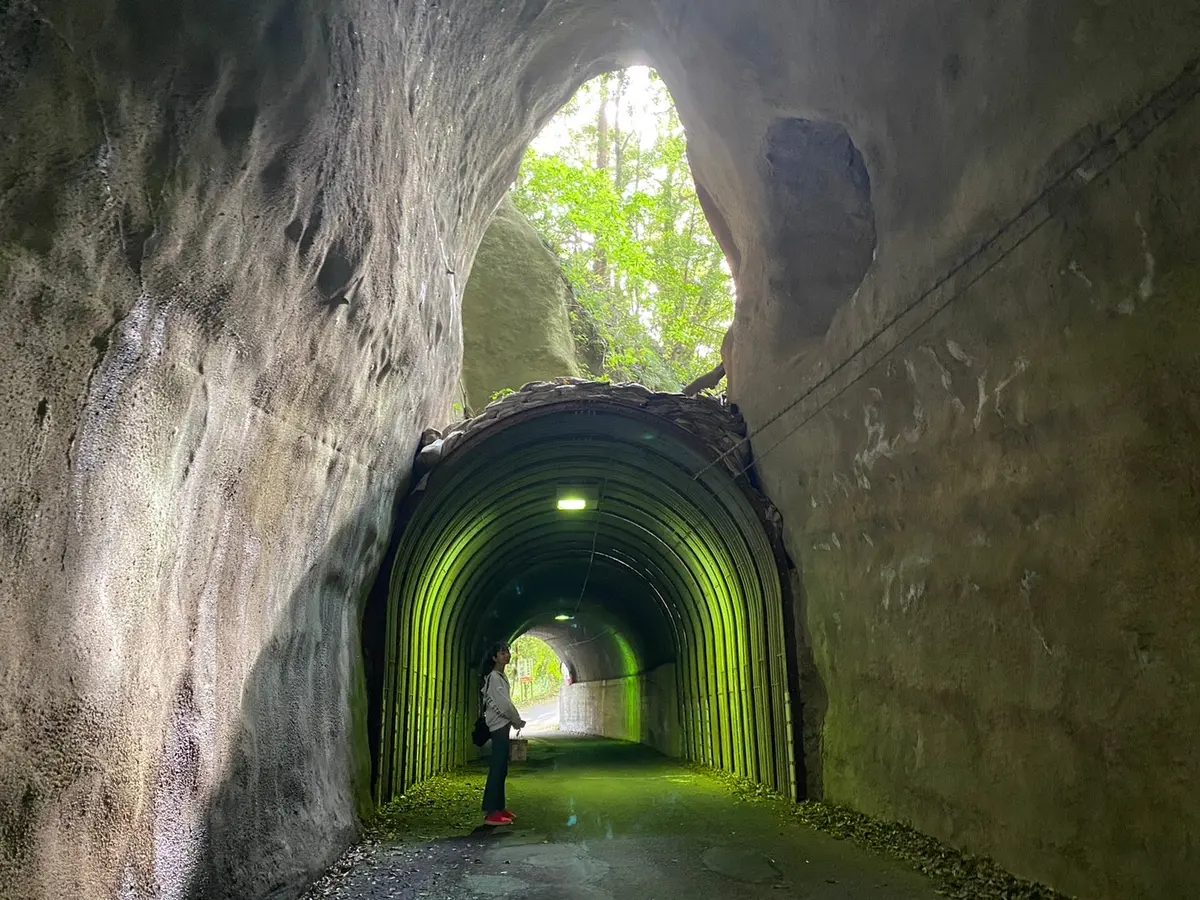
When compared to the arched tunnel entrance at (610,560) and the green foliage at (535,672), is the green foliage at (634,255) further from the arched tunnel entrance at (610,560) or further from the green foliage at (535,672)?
the green foliage at (535,672)

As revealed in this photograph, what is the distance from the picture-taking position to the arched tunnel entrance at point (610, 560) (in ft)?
27.6

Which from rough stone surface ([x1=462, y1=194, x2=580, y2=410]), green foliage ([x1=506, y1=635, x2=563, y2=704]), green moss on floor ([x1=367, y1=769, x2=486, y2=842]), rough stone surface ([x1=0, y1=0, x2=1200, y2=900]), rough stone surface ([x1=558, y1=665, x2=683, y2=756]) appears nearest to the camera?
rough stone surface ([x1=0, y1=0, x2=1200, y2=900])

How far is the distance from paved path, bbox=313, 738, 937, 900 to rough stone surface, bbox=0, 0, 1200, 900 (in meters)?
0.50

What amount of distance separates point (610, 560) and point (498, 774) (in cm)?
929

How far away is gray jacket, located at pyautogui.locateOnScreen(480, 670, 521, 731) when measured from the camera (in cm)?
751

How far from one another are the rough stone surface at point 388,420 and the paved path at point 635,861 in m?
0.50

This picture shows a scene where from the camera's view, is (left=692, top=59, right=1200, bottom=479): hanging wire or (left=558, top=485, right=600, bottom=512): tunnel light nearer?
(left=692, top=59, right=1200, bottom=479): hanging wire

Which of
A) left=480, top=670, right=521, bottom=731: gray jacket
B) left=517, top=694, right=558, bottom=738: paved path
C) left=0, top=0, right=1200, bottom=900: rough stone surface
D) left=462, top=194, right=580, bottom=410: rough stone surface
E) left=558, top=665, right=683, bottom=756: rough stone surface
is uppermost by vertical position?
left=462, top=194, right=580, bottom=410: rough stone surface

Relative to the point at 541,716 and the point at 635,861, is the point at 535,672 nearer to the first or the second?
the point at 541,716

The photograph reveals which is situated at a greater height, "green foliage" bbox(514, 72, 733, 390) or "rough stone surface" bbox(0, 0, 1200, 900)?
"green foliage" bbox(514, 72, 733, 390)

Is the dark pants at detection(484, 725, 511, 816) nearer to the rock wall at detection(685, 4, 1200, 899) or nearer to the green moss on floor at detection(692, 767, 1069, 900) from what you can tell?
the green moss on floor at detection(692, 767, 1069, 900)

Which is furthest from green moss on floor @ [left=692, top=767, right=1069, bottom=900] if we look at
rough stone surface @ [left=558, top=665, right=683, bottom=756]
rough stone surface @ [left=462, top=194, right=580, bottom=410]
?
rough stone surface @ [left=462, top=194, right=580, bottom=410]

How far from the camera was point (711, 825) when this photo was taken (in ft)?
24.0

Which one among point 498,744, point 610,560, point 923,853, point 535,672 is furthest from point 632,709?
point 535,672
